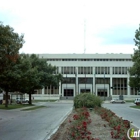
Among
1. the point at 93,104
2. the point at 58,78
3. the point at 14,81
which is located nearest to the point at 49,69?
the point at 58,78

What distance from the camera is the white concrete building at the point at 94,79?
10125 cm

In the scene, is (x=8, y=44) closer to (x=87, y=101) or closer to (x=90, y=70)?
(x=87, y=101)

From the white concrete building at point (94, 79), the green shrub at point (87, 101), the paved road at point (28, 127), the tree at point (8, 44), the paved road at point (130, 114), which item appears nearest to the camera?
the paved road at point (28, 127)

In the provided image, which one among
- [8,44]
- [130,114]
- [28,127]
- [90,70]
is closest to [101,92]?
[90,70]

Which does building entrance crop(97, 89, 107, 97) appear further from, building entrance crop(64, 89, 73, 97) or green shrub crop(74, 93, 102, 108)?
green shrub crop(74, 93, 102, 108)

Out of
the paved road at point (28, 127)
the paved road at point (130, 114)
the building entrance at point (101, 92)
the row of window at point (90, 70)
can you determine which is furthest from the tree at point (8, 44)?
the building entrance at point (101, 92)

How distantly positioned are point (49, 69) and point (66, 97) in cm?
4622

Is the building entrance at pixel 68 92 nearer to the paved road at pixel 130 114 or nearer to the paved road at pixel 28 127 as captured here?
the paved road at pixel 130 114

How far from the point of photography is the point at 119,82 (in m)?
102

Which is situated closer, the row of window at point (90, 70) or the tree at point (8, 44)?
the tree at point (8, 44)

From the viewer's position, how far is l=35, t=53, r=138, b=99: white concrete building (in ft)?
332

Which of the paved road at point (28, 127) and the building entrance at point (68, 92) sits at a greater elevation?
the building entrance at point (68, 92)

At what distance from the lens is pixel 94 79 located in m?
102

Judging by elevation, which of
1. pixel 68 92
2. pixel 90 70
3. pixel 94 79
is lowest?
pixel 68 92
